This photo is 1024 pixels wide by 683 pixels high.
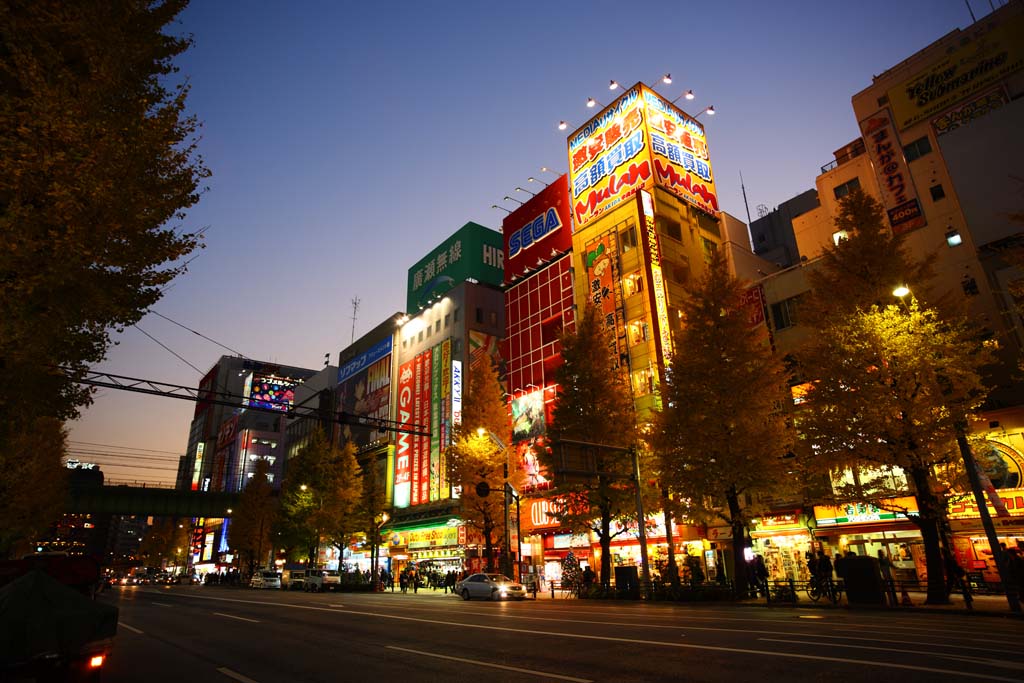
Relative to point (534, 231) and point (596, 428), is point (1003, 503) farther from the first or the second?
point (534, 231)

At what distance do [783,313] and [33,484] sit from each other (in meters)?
41.6

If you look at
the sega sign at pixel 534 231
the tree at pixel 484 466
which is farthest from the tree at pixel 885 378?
the sega sign at pixel 534 231

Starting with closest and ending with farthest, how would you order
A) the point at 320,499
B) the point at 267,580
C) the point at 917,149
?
the point at 917,149
the point at 320,499
the point at 267,580

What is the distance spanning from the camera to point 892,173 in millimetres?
30984

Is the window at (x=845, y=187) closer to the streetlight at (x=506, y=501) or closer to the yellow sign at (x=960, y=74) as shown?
the yellow sign at (x=960, y=74)

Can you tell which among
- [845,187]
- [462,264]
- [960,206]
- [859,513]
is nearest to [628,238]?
[845,187]

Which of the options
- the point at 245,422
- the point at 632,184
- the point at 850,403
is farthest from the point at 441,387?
the point at 245,422

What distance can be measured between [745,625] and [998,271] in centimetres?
2197

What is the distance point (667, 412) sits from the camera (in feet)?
73.2

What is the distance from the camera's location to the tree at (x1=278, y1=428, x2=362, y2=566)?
4712 cm

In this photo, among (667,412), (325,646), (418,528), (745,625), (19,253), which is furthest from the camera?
(418,528)

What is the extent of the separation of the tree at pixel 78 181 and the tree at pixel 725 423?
57.8ft

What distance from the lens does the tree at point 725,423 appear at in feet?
67.0

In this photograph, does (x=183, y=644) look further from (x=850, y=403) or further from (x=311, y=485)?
(x=311, y=485)
